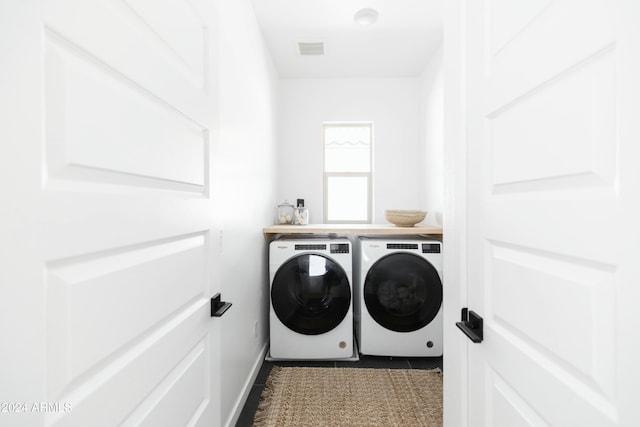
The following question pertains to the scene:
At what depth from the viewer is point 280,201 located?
320cm

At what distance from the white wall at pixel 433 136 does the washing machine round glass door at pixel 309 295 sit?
1116 millimetres

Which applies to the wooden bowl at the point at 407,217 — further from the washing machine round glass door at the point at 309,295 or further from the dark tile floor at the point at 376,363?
the dark tile floor at the point at 376,363

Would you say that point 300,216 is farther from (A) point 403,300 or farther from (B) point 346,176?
(A) point 403,300

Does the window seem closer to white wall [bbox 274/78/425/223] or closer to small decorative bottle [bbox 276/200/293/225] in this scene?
white wall [bbox 274/78/425/223]

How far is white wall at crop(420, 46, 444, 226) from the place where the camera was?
2598 mm

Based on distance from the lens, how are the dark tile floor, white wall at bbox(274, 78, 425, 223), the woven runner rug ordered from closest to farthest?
1. the woven runner rug
2. the dark tile floor
3. white wall at bbox(274, 78, 425, 223)

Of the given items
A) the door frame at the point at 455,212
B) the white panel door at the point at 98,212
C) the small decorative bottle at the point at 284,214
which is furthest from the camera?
the small decorative bottle at the point at 284,214

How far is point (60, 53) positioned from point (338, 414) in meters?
1.97

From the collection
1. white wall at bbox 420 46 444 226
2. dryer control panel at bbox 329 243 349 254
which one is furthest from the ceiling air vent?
dryer control panel at bbox 329 243 349 254

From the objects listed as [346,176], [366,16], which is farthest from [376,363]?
[366,16]

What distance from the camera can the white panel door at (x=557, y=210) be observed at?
0.46m

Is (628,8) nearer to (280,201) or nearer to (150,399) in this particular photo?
(150,399)

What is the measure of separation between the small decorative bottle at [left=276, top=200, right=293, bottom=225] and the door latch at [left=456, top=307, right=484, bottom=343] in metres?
2.13

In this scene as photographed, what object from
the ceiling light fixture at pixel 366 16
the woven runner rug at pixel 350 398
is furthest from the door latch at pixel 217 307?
the ceiling light fixture at pixel 366 16
